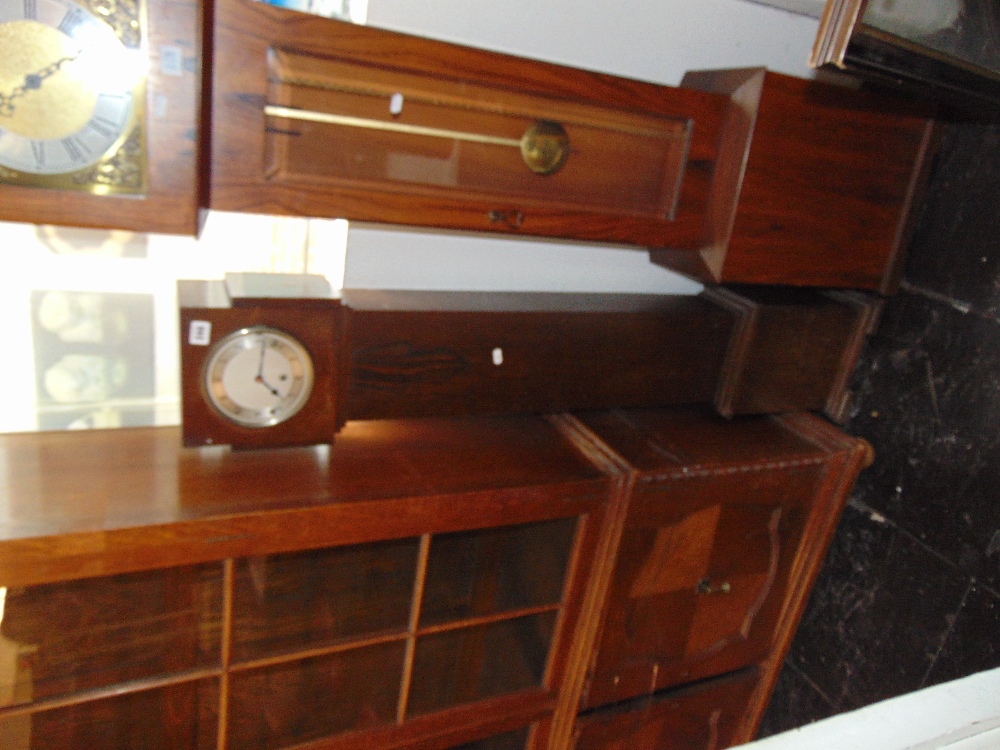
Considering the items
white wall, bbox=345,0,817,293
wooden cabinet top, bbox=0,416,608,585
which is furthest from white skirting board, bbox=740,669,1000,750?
white wall, bbox=345,0,817,293

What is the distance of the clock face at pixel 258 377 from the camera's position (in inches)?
40.6

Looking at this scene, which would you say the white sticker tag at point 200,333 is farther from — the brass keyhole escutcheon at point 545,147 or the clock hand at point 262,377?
the brass keyhole escutcheon at point 545,147

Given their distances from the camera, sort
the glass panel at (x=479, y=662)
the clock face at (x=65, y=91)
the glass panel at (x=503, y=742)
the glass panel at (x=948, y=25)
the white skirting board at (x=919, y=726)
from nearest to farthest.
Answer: the white skirting board at (x=919, y=726), the clock face at (x=65, y=91), the glass panel at (x=948, y=25), the glass panel at (x=479, y=662), the glass panel at (x=503, y=742)

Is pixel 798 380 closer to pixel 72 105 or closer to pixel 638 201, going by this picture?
pixel 638 201

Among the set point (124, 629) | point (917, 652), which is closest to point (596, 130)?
point (124, 629)

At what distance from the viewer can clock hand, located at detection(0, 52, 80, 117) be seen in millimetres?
786

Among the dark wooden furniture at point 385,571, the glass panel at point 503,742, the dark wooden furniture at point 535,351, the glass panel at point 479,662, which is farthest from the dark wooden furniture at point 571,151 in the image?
the glass panel at point 503,742

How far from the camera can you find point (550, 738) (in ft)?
4.49

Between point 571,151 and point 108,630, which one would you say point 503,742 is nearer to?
point 108,630

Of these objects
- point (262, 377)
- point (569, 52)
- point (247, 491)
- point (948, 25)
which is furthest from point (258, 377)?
point (948, 25)

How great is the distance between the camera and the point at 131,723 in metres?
1.05

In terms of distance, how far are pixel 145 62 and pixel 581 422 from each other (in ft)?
2.78

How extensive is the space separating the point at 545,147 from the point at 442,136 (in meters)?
0.16

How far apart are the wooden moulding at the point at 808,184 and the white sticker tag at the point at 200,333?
2.54 feet
